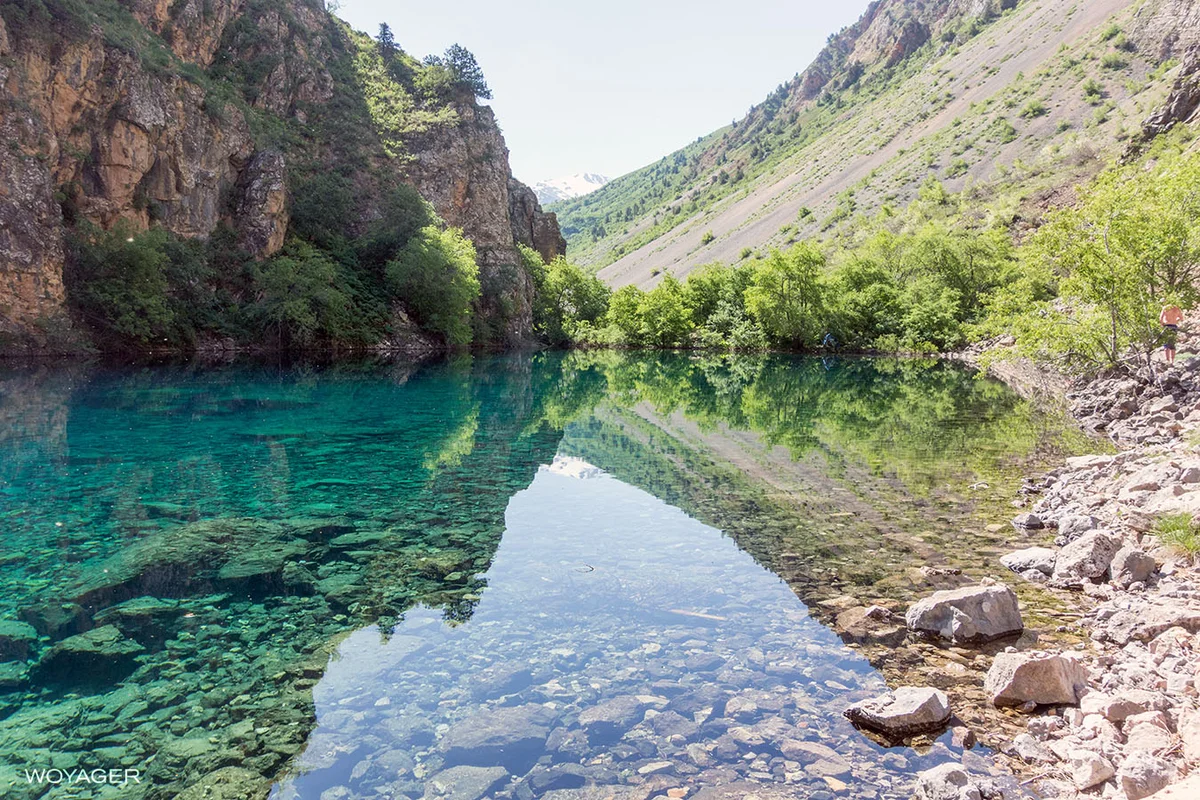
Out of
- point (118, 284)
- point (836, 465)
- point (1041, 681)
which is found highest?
point (118, 284)

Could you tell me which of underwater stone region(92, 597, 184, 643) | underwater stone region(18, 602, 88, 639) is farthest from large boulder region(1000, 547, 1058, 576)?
underwater stone region(18, 602, 88, 639)

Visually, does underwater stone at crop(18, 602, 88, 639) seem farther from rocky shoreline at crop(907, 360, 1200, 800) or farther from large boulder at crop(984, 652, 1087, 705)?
large boulder at crop(984, 652, 1087, 705)

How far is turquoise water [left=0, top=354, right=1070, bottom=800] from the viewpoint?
557cm

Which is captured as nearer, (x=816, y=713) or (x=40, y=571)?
(x=816, y=713)

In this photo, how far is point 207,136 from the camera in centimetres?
6106

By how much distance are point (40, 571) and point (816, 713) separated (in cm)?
976

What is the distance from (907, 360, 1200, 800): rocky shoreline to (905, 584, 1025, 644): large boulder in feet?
0.04

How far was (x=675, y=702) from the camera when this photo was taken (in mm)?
6473

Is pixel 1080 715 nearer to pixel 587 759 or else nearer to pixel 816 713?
pixel 816 713

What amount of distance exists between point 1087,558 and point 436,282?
6269 centimetres

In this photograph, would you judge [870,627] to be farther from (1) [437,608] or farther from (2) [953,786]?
(1) [437,608]

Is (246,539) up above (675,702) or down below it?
above

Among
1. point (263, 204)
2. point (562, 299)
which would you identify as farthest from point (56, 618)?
point (562, 299)

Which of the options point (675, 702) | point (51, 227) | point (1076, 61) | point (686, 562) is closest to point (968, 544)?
point (686, 562)
